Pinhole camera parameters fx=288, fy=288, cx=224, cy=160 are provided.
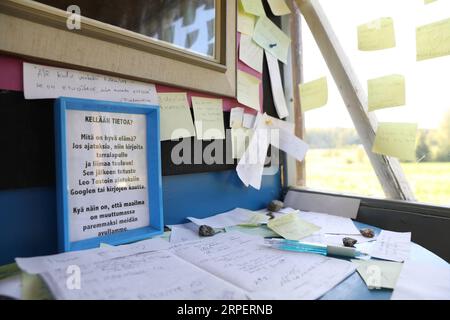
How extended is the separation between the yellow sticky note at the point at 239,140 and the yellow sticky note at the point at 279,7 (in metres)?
0.39

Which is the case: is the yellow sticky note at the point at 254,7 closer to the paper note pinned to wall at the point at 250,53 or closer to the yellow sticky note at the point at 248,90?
the paper note pinned to wall at the point at 250,53

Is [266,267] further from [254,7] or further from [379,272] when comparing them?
[254,7]

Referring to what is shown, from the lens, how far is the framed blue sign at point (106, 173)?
469mm

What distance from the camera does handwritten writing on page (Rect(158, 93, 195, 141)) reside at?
63 centimetres

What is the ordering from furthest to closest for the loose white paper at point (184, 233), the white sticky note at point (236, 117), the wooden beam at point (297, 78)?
the wooden beam at point (297, 78), the white sticky note at point (236, 117), the loose white paper at point (184, 233)

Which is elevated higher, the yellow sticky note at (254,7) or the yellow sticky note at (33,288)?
the yellow sticky note at (254,7)

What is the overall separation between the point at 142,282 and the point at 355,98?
2.46ft

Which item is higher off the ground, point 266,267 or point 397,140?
point 397,140

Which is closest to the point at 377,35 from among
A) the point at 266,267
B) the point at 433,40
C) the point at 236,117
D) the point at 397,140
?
the point at 433,40

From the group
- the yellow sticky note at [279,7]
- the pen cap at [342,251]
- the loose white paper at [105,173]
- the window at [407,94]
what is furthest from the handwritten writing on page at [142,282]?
the yellow sticky note at [279,7]

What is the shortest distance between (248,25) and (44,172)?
0.65m

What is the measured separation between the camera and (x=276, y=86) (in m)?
0.93
